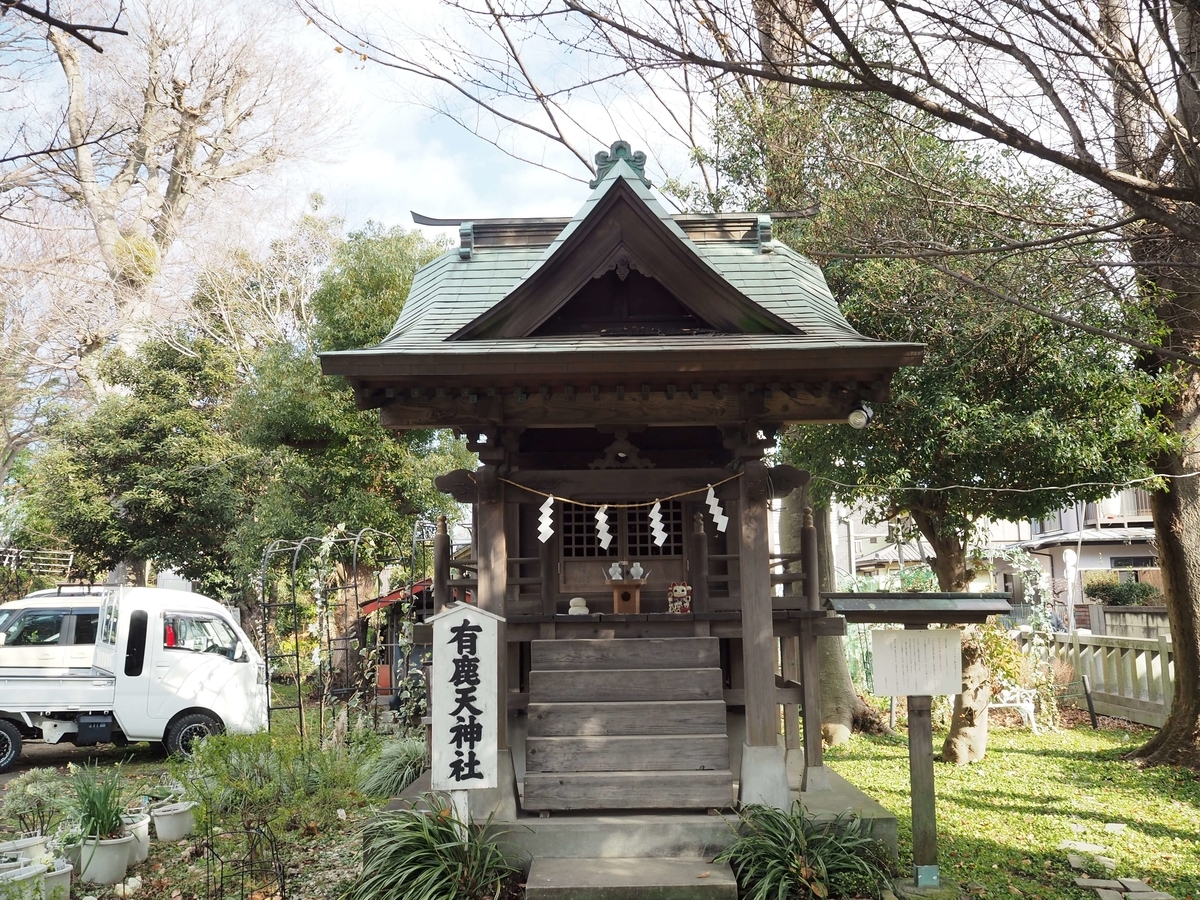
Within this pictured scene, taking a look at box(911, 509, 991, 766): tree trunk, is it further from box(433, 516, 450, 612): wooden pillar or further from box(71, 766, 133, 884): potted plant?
box(71, 766, 133, 884): potted plant

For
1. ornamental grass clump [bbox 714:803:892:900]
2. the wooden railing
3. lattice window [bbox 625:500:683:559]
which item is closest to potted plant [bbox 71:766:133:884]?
ornamental grass clump [bbox 714:803:892:900]

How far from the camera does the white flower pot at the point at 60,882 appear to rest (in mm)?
6431

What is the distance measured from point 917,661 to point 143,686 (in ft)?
38.5

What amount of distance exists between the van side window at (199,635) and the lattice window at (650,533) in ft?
29.1

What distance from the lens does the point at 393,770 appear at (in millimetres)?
9891

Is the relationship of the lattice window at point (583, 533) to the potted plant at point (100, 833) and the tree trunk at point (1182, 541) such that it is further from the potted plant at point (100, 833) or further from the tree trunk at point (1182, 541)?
the tree trunk at point (1182, 541)

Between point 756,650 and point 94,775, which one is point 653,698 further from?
point 94,775

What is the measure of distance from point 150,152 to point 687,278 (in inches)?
906

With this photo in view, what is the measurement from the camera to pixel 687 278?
8250 millimetres

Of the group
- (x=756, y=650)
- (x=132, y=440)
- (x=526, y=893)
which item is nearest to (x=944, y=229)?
(x=756, y=650)

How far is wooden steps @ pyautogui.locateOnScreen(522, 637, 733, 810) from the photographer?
24.2 ft

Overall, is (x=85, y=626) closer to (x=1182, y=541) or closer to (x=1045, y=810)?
(x=1045, y=810)

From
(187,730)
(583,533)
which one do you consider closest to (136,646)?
(187,730)

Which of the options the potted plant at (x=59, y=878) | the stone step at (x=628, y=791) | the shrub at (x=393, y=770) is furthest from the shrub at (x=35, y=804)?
the stone step at (x=628, y=791)
